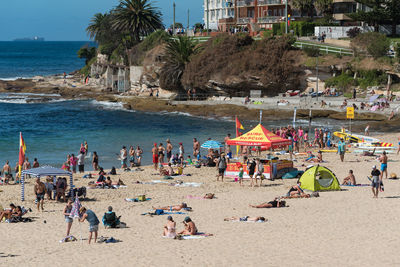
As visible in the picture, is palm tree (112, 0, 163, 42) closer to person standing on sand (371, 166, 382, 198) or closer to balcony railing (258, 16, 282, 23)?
balcony railing (258, 16, 282, 23)

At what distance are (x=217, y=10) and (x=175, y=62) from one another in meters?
23.8

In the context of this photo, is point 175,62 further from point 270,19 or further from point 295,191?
point 295,191

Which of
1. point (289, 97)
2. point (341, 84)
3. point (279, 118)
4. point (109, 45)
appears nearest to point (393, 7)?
point (341, 84)

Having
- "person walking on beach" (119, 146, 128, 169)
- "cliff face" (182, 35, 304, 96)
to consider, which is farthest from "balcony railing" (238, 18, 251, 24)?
"person walking on beach" (119, 146, 128, 169)

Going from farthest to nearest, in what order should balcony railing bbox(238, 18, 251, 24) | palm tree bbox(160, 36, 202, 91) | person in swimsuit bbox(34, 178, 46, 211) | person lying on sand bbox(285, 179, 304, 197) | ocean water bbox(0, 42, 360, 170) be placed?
1. balcony railing bbox(238, 18, 251, 24)
2. palm tree bbox(160, 36, 202, 91)
3. ocean water bbox(0, 42, 360, 170)
4. person lying on sand bbox(285, 179, 304, 197)
5. person in swimsuit bbox(34, 178, 46, 211)

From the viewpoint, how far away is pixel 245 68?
2133 inches

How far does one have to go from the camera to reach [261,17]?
68.1m

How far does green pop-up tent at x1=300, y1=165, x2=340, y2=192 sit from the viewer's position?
22.2m

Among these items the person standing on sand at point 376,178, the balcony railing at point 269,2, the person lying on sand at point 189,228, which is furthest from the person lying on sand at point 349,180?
the balcony railing at point 269,2

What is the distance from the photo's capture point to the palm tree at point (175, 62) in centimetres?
5791

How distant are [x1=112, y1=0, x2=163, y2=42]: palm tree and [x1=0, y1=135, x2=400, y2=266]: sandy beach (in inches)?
1822

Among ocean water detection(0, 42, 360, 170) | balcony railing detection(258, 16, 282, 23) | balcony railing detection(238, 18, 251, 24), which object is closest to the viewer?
ocean water detection(0, 42, 360, 170)

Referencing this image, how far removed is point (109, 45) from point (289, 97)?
1312 inches

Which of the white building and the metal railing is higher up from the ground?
the white building
